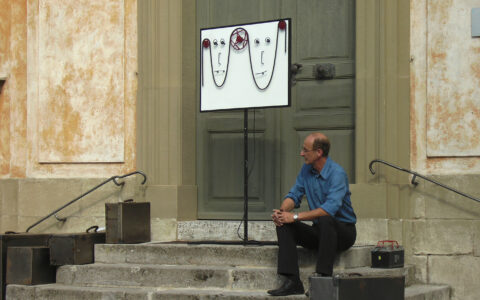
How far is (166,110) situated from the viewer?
26.7 feet

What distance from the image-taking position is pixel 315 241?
21.0 ft

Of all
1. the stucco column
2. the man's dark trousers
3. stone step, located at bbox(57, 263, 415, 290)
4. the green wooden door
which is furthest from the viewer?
the stucco column

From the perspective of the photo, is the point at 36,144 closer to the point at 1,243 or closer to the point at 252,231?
the point at 1,243

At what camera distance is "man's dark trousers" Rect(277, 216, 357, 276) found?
6.16 m

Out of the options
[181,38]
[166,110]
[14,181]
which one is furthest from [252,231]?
[14,181]

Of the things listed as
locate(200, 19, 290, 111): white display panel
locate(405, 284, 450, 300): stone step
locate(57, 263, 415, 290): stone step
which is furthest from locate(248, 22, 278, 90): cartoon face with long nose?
locate(405, 284, 450, 300): stone step

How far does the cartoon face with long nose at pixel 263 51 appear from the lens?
6.87 meters

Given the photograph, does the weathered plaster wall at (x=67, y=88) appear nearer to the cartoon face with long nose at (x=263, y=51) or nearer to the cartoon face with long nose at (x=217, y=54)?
the cartoon face with long nose at (x=217, y=54)

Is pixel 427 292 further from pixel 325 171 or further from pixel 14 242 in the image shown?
pixel 14 242

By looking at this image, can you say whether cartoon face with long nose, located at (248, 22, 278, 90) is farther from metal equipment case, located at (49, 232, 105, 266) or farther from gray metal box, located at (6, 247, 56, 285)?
gray metal box, located at (6, 247, 56, 285)

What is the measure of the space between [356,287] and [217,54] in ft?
8.51

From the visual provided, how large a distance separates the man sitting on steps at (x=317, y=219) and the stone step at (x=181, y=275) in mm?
291

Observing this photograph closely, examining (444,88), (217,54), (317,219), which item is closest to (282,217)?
(317,219)

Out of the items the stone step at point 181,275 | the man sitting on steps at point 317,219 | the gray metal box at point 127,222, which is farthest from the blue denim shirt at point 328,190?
the gray metal box at point 127,222
